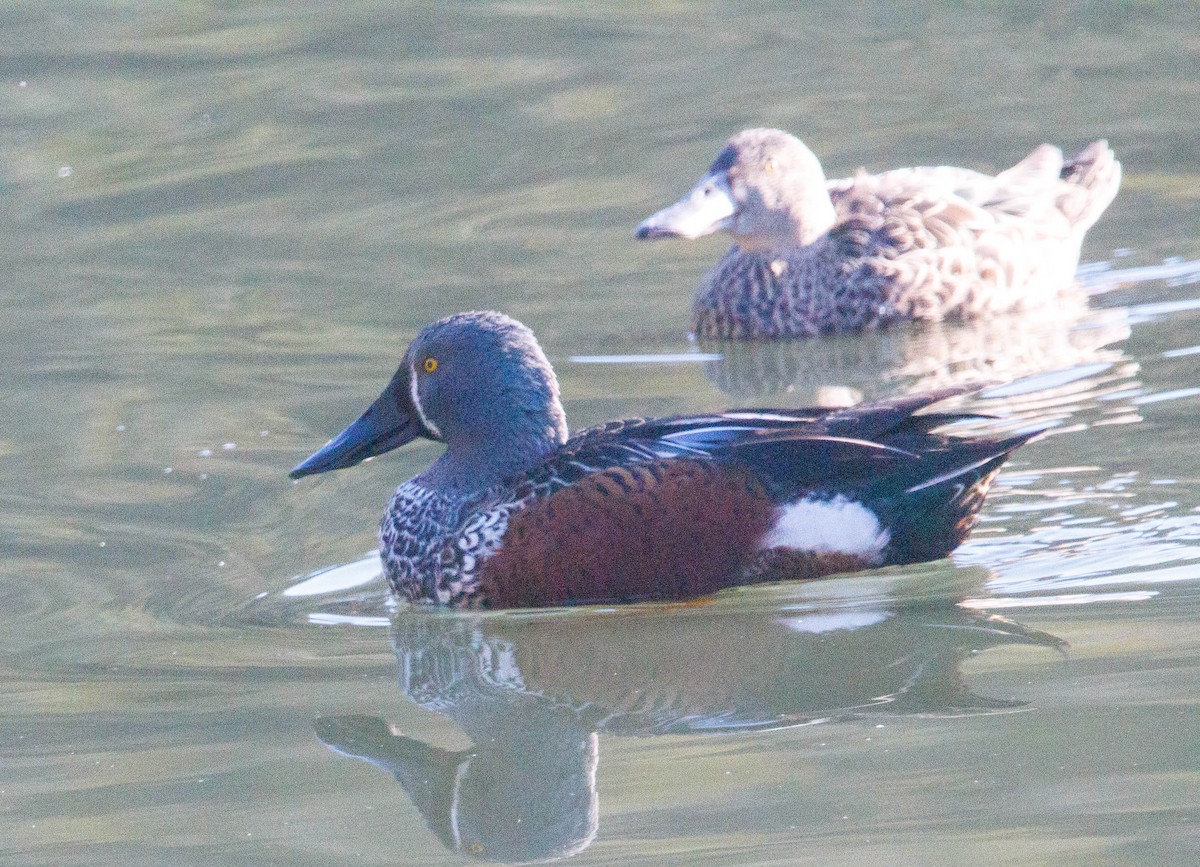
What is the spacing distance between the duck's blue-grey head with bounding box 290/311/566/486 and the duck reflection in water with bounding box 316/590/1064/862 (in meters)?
0.50

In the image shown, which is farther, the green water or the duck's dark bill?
the duck's dark bill

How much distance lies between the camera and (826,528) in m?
5.76

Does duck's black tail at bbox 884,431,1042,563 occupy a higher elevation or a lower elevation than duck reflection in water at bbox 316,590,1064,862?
higher

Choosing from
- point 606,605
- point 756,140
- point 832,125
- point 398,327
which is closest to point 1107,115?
point 832,125

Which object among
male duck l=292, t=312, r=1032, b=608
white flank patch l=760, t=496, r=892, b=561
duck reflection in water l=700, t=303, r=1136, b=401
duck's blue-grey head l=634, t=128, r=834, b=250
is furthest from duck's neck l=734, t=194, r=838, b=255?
white flank patch l=760, t=496, r=892, b=561

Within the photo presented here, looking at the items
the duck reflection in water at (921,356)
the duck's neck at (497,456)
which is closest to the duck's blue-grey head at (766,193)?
the duck reflection in water at (921,356)

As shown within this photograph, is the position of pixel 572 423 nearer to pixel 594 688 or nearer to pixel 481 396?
pixel 481 396

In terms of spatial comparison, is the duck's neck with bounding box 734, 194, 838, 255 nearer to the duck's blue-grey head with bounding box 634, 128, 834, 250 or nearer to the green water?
the duck's blue-grey head with bounding box 634, 128, 834, 250

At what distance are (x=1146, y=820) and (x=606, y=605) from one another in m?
2.19

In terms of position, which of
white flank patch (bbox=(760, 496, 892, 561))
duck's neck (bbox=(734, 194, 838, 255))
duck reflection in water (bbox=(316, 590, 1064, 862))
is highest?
duck's neck (bbox=(734, 194, 838, 255))

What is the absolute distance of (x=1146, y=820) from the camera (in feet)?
12.4

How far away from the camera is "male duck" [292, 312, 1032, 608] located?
5684 mm

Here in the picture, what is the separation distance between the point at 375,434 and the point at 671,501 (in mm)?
1089

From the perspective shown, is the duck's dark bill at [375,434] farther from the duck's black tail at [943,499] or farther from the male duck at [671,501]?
the duck's black tail at [943,499]
